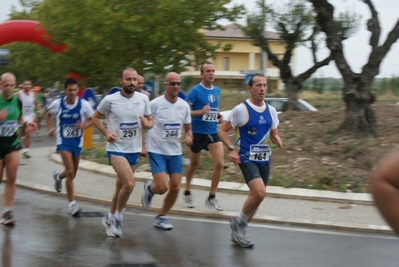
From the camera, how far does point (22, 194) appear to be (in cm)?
1130

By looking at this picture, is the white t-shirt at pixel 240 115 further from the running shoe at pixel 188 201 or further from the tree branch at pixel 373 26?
the tree branch at pixel 373 26

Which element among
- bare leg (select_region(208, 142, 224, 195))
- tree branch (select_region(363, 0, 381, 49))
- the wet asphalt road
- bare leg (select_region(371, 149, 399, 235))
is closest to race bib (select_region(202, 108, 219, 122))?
bare leg (select_region(208, 142, 224, 195))

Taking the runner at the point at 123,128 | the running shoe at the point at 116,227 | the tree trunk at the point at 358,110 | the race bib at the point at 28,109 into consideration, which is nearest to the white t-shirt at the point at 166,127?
the runner at the point at 123,128

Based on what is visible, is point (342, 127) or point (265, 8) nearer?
point (342, 127)

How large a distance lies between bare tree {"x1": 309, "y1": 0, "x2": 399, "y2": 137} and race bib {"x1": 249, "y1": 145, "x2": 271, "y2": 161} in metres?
5.94

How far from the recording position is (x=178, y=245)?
24.8ft

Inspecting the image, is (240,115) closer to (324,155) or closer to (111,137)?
(111,137)

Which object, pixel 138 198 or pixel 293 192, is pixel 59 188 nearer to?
pixel 138 198

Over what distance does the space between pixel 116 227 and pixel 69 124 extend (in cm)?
192

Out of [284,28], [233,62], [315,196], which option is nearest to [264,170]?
[315,196]

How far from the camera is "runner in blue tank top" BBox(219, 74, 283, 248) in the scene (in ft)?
24.5

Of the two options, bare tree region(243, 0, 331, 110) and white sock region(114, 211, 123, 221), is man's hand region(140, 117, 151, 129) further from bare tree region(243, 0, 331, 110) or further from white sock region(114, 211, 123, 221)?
bare tree region(243, 0, 331, 110)

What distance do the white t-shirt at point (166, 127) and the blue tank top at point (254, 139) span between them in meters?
1.09

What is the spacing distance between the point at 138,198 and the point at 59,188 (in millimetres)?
1298
